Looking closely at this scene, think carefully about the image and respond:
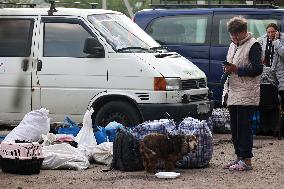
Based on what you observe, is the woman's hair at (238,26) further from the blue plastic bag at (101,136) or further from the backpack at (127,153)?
the blue plastic bag at (101,136)

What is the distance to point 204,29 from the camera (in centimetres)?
1535

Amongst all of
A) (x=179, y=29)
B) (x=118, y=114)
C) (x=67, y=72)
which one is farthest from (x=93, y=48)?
(x=179, y=29)

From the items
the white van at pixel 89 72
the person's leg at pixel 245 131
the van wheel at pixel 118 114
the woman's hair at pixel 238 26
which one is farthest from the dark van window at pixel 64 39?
the person's leg at pixel 245 131

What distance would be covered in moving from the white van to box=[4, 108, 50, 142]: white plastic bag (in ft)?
4.02

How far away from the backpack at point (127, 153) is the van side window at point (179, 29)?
5279 millimetres

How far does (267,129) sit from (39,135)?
458cm

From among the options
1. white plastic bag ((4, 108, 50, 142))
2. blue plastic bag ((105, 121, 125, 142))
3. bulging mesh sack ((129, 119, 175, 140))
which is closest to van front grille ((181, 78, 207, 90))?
blue plastic bag ((105, 121, 125, 142))

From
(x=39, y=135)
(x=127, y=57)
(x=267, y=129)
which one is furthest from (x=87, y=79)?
(x=267, y=129)

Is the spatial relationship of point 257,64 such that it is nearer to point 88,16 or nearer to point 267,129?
point 88,16

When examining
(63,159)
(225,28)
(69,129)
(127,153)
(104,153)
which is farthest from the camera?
(225,28)

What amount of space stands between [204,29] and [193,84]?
2.78 meters

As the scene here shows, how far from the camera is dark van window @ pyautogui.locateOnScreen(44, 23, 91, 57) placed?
41.7 feet

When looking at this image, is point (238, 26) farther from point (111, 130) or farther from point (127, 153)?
point (111, 130)

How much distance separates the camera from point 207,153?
34.8ft
